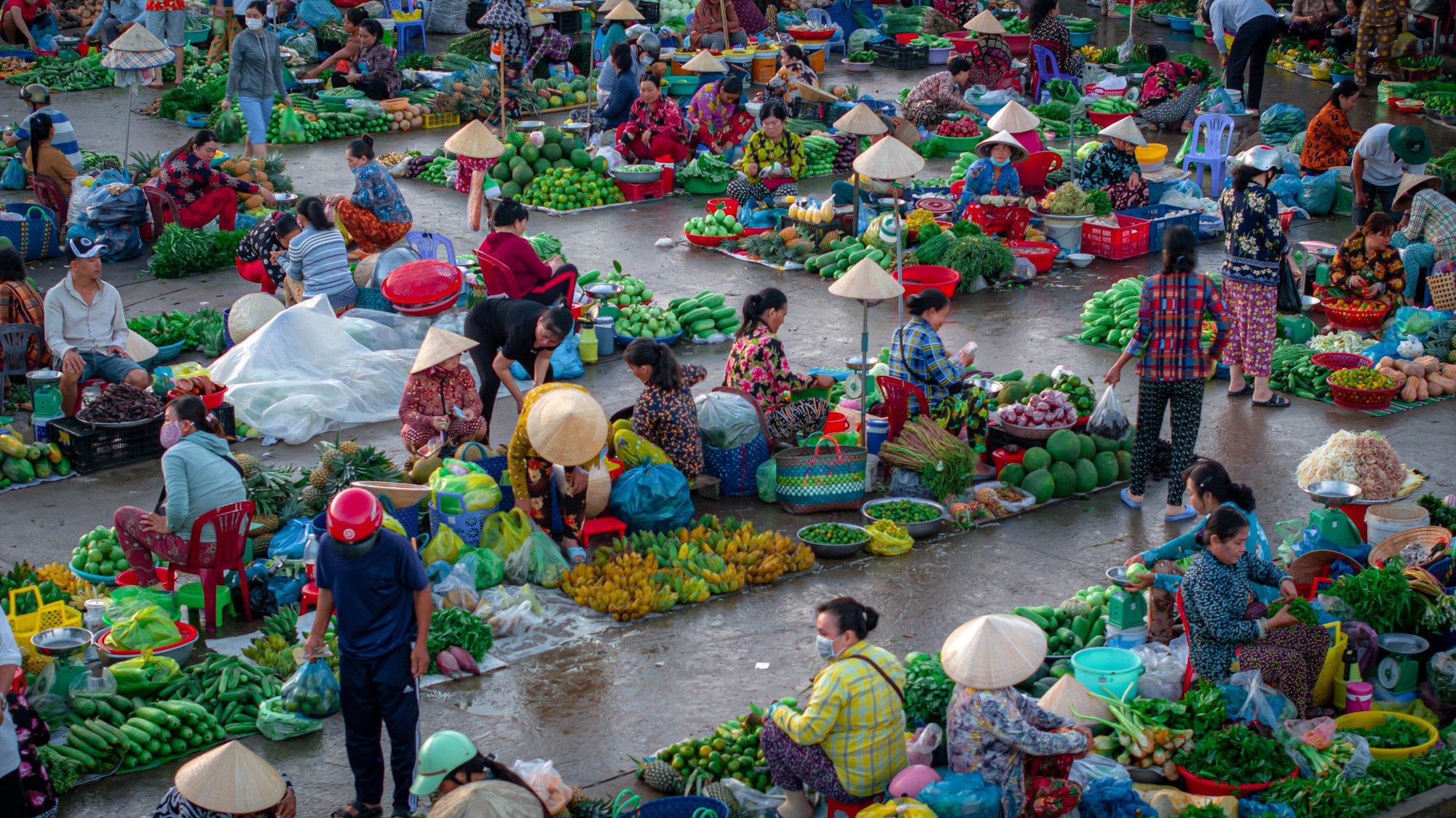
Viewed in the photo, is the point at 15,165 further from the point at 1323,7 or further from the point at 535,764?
the point at 1323,7

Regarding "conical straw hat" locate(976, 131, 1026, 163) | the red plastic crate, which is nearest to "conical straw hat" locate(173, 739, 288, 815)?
"conical straw hat" locate(976, 131, 1026, 163)

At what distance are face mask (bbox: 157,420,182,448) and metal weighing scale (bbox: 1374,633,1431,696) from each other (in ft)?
19.8

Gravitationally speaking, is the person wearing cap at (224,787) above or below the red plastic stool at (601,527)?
above

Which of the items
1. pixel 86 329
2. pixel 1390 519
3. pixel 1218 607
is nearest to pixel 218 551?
pixel 86 329

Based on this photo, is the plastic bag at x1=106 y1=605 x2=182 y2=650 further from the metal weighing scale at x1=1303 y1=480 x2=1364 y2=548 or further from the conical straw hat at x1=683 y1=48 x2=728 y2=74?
the conical straw hat at x1=683 y1=48 x2=728 y2=74

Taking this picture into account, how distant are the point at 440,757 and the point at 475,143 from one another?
8662 millimetres

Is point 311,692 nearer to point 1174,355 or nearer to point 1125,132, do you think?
point 1174,355

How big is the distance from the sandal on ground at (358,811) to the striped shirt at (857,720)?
67.8 inches

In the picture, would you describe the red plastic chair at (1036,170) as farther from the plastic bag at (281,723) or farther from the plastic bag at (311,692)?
the plastic bag at (281,723)

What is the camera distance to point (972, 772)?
19.3ft

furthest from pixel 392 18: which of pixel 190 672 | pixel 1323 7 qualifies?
pixel 190 672

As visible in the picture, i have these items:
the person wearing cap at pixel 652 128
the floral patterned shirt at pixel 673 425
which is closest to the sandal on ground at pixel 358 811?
the floral patterned shirt at pixel 673 425

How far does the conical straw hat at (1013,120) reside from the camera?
46.5ft

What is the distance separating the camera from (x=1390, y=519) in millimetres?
8281
